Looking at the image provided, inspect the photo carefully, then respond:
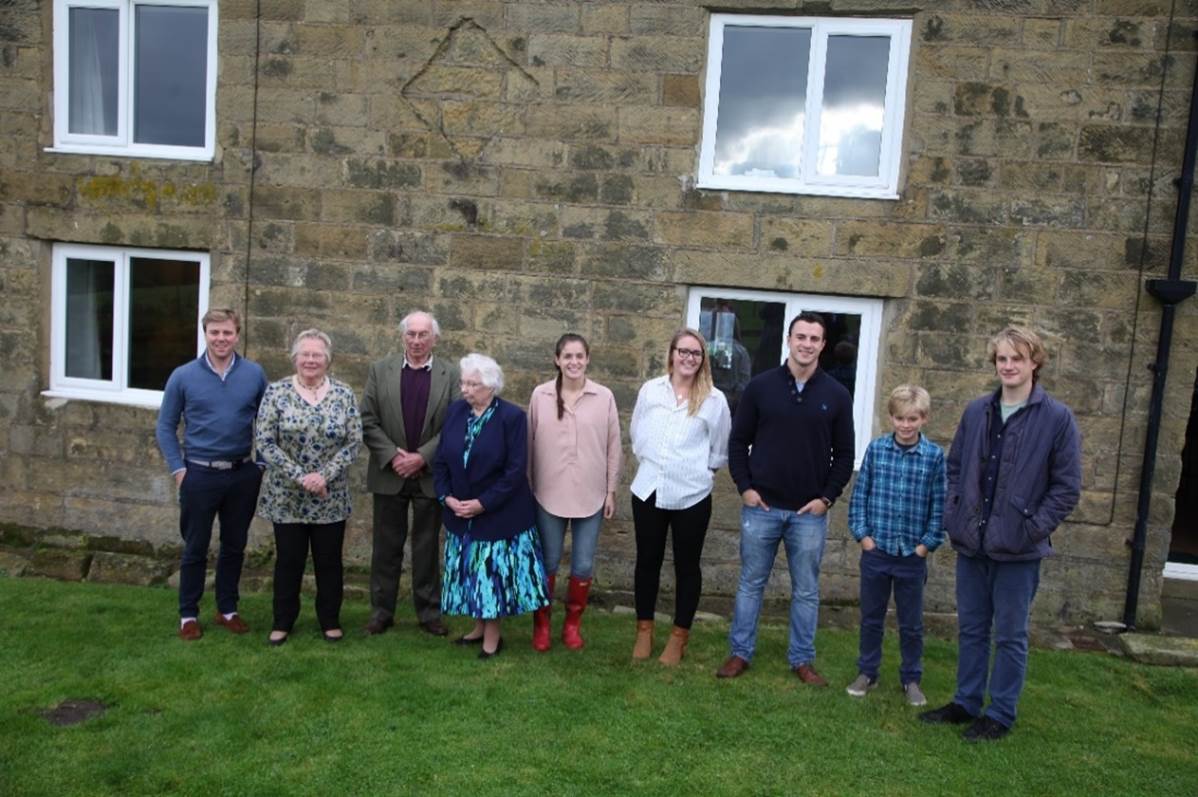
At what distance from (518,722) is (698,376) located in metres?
1.93

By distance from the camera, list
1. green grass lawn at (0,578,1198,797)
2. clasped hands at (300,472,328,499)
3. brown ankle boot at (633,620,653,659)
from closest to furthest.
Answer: green grass lawn at (0,578,1198,797) < clasped hands at (300,472,328,499) < brown ankle boot at (633,620,653,659)

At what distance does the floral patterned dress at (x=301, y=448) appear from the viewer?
5039 mm

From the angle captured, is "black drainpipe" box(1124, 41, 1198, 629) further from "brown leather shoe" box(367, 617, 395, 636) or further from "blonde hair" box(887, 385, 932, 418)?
"brown leather shoe" box(367, 617, 395, 636)

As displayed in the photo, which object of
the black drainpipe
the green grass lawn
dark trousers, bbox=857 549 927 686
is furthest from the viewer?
the black drainpipe

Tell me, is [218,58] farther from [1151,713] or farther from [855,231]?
[1151,713]

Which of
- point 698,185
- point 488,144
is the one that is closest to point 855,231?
point 698,185

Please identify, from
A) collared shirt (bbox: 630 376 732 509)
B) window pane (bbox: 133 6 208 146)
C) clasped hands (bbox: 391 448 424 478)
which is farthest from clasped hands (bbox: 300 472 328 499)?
window pane (bbox: 133 6 208 146)

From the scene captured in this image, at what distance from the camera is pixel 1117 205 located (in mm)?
6062

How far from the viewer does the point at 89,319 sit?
23.8 feet

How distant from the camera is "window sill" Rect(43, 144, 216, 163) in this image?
6840mm

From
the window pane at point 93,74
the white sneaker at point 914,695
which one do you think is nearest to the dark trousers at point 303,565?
the white sneaker at point 914,695

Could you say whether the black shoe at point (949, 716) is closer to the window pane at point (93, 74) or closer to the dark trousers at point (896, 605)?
the dark trousers at point (896, 605)

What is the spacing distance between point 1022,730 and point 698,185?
3720mm

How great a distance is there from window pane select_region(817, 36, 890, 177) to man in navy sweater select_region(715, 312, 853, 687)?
2.01 metres
